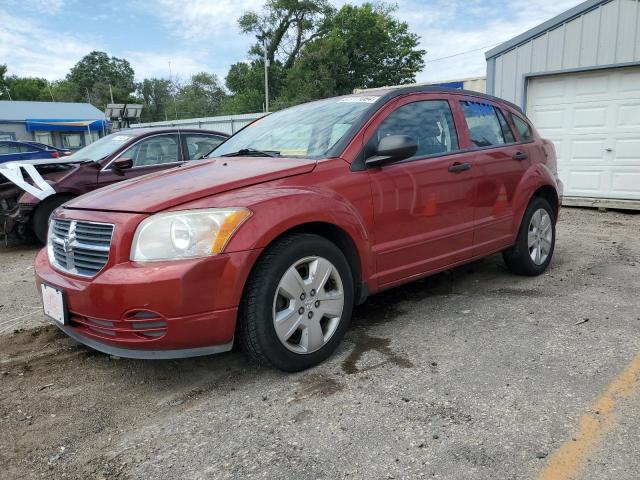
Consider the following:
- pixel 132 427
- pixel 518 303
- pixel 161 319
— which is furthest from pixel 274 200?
pixel 518 303

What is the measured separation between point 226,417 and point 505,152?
10.4 feet

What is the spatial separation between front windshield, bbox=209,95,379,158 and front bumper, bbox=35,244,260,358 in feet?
3.63

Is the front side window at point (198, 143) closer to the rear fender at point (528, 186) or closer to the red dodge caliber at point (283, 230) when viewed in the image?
the red dodge caliber at point (283, 230)

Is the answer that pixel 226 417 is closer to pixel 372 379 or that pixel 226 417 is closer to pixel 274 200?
pixel 372 379

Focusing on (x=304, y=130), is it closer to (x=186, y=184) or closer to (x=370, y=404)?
(x=186, y=184)

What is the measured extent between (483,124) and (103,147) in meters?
5.40

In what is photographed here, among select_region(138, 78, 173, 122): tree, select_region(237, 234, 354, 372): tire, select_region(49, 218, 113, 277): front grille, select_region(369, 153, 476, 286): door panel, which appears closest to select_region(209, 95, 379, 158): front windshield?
select_region(369, 153, 476, 286): door panel

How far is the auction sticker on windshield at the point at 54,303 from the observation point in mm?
2682

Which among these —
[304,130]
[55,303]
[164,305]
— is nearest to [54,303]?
[55,303]

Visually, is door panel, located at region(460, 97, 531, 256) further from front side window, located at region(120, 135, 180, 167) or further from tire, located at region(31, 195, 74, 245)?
tire, located at region(31, 195, 74, 245)

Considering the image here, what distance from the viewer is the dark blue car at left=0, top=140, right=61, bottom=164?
36.7 feet

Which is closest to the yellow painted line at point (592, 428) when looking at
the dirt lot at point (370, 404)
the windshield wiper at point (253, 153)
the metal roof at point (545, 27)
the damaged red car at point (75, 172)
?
the dirt lot at point (370, 404)

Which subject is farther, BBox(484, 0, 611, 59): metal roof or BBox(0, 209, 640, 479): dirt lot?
BBox(484, 0, 611, 59): metal roof

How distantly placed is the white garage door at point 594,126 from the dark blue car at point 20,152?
33.7 ft
